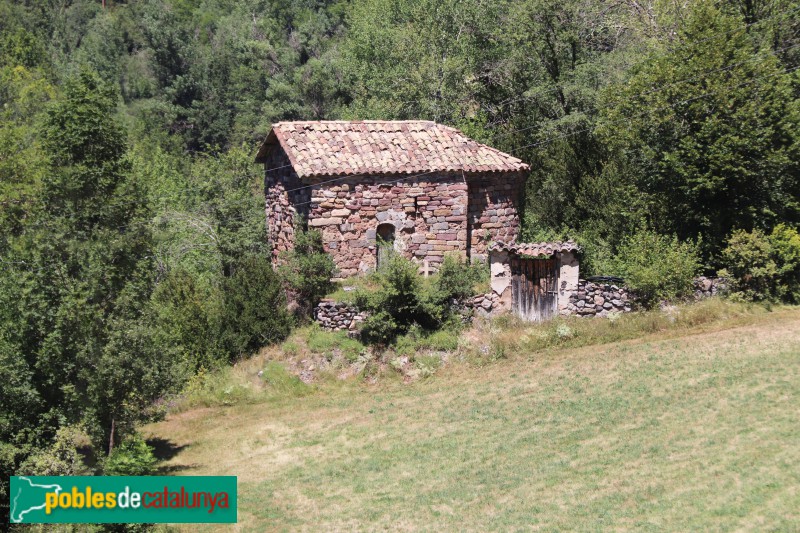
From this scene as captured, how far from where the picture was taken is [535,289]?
25078 millimetres

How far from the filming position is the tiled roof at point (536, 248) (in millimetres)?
24500

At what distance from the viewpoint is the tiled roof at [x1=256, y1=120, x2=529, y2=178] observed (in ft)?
84.8

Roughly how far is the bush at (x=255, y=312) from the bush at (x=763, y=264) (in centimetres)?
1275

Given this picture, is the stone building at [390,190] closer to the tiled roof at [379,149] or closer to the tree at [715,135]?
the tiled roof at [379,149]

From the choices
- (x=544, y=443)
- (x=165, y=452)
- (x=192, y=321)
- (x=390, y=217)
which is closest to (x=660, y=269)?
(x=390, y=217)

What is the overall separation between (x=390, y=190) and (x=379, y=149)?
4.86ft

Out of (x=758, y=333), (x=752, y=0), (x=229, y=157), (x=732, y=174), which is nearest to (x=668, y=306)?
(x=758, y=333)

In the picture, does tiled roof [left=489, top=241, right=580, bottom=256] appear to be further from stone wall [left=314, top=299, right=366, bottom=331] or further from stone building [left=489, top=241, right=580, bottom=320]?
stone wall [left=314, top=299, right=366, bottom=331]

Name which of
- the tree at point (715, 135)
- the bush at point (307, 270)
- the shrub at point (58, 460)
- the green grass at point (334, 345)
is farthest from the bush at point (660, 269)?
the shrub at point (58, 460)

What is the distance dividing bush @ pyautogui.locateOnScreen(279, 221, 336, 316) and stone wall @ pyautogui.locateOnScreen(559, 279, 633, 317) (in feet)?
22.7

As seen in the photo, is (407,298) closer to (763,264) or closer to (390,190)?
(390,190)

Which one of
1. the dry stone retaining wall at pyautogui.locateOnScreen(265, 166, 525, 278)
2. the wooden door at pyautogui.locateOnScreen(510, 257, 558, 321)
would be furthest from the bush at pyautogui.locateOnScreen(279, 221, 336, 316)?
the wooden door at pyautogui.locateOnScreen(510, 257, 558, 321)

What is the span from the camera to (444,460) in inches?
703

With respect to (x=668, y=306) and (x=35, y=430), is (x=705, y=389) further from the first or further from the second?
(x=35, y=430)
